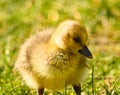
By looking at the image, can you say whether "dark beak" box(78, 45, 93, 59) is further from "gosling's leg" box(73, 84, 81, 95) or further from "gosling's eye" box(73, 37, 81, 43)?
"gosling's leg" box(73, 84, 81, 95)

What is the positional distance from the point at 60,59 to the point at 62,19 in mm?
2659

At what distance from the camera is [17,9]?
6.80m

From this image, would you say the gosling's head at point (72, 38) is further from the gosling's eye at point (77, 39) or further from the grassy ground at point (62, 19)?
the grassy ground at point (62, 19)

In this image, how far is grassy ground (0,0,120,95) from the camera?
5123mm

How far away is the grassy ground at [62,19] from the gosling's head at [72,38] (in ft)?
3.18

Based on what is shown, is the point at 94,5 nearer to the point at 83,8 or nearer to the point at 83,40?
the point at 83,8

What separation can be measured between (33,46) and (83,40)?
45cm

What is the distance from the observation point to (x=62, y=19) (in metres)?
6.47

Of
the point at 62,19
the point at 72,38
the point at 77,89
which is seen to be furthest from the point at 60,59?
the point at 62,19

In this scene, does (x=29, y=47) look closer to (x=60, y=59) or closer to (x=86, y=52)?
(x=60, y=59)

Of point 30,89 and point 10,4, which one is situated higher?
point 10,4

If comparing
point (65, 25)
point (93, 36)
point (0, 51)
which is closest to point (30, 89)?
point (65, 25)

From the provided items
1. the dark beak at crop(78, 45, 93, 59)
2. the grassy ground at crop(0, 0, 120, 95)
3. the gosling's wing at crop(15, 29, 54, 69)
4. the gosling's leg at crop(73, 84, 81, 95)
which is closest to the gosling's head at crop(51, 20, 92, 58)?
the dark beak at crop(78, 45, 93, 59)

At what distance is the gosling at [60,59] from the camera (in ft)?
12.4
